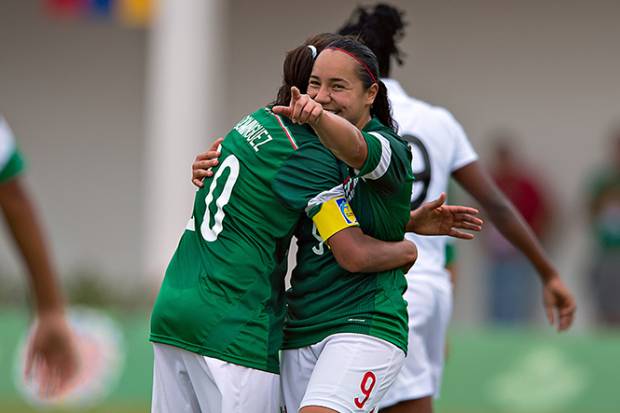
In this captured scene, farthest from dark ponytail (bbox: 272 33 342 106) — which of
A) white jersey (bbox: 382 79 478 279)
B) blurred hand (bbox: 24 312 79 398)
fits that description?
white jersey (bbox: 382 79 478 279)

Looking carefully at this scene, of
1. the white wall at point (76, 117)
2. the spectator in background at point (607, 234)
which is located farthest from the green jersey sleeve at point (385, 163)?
the white wall at point (76, 117)

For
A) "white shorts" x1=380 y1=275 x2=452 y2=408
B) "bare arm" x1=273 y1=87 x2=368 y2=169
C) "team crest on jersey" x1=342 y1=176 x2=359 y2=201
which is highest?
"bare arm" x1=273 y1=87 x2=368 y2=169

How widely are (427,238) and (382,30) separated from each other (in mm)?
949

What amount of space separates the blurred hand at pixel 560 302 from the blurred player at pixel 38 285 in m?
2.37

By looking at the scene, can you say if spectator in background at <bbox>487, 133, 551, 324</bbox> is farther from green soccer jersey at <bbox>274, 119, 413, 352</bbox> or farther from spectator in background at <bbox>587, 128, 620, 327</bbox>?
green soccer jersey at <bbox>274, 119, 413, 352</bbox>

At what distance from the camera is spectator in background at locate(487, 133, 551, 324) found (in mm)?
13375

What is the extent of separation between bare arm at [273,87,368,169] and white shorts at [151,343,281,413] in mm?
806

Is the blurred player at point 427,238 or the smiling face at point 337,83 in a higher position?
the smiling face at point 337,83

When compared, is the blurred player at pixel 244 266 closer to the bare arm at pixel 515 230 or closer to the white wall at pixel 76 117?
the bare arm at pixel 515 230

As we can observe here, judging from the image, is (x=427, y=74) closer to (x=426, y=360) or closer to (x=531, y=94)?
(x=531, y=94)

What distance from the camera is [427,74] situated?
589 inches

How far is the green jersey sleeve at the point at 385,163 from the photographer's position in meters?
3.99

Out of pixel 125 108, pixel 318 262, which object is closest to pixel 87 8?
pixel 125 108

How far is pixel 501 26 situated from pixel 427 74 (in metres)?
1.02
